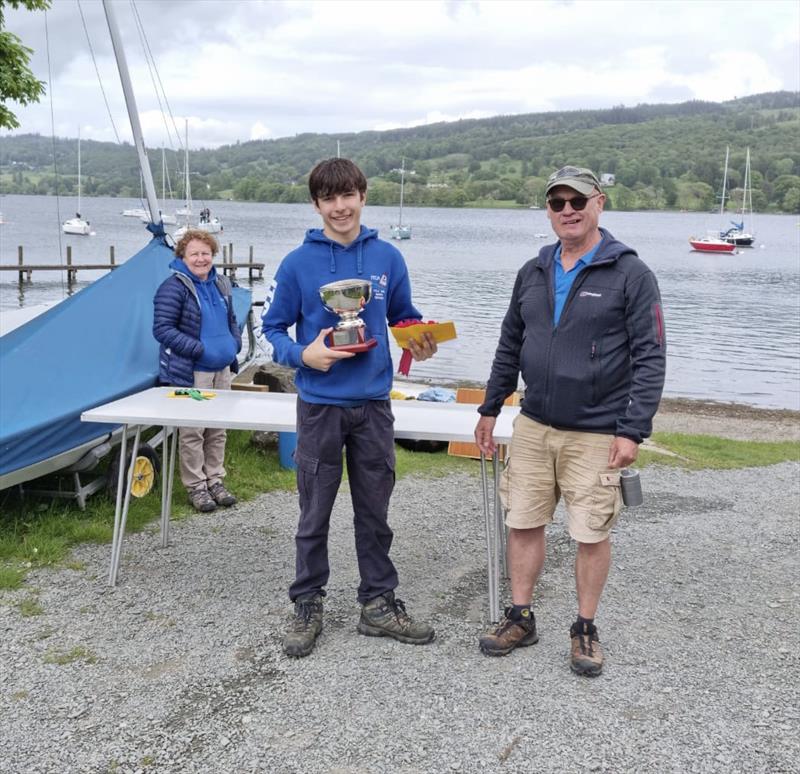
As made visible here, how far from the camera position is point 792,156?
141500mm

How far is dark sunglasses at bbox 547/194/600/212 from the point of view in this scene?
3740 millimetres

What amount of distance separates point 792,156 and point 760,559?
154382 millimetres

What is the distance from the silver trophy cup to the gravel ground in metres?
1.55

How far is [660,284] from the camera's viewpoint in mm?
56406

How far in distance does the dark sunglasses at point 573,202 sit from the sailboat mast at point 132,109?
5.53 meters

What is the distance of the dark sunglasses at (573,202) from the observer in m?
3.74

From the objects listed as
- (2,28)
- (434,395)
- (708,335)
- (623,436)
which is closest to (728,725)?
(623,436)

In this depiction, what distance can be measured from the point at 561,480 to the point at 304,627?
148 cm

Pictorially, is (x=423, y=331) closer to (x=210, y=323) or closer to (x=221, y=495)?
(x=210, y=323)

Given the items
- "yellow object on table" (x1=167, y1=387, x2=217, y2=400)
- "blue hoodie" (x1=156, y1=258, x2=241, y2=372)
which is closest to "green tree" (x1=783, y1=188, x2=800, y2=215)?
"blue hoodie" (x1=156, y1=258, x2=241, y2=372)

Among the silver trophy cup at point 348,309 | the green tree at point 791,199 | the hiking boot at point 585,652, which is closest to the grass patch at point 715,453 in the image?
the hiking boot at point 585,652

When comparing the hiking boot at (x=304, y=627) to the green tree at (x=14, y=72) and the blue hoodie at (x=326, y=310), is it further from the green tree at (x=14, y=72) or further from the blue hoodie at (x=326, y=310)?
the green tree at (x=14, y=72)

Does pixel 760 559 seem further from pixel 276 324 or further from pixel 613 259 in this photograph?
pixel 276 324

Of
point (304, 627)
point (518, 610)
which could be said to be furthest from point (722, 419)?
point (304, 627)
